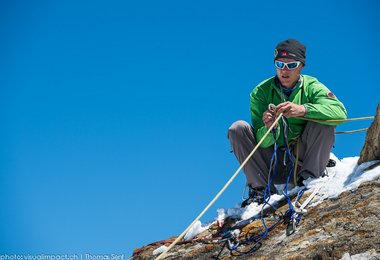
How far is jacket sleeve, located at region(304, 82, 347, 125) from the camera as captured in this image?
6.75 m

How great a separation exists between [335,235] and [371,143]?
6.15 ft

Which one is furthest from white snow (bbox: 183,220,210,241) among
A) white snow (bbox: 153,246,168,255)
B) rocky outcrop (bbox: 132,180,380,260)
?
rocky outcrop (bbox: 132,180,380,260)

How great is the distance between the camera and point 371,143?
255 inches

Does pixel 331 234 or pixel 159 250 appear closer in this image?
pixel 331 234

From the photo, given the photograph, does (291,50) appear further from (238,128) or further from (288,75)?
(238,128)

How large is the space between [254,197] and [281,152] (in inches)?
31.0

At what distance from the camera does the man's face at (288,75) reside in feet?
23.5

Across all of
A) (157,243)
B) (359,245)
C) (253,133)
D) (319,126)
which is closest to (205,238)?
(157,243)

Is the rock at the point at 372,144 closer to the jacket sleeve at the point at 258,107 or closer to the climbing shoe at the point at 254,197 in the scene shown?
the jacket sleeve at the point at 258,107

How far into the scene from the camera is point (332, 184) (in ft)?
21.3

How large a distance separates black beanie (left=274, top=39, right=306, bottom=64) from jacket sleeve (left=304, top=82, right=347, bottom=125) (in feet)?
1.50

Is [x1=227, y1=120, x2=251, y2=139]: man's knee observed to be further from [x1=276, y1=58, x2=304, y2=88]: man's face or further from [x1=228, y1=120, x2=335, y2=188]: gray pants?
[x1=276, y1=58, x2=304, y2=88]: man's face

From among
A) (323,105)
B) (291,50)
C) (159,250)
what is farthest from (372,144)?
(159,250)

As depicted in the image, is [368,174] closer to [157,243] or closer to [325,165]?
[325,165]
